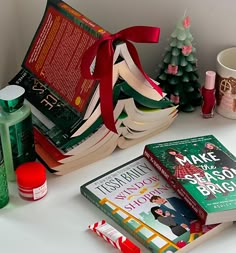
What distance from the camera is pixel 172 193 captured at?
979 mm

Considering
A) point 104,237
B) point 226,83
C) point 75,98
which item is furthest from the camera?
point 226,83

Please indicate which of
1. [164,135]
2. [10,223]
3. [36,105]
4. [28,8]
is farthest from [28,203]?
[28,8]

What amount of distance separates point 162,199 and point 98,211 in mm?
106

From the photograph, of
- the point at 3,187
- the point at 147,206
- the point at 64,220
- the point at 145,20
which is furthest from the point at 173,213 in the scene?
the point at 145,20

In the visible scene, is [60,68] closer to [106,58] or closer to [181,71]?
[106,58]

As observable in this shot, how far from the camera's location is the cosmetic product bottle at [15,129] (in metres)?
0.96

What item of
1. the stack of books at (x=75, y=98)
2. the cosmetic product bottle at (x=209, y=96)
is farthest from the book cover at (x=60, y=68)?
the cosmetic product bottle at (x=209, y=96)

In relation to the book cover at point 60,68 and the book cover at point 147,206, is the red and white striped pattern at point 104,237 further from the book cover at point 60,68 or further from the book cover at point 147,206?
the book cover at point 60,68

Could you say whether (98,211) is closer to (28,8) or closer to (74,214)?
(74,214)

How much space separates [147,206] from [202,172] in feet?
0.37

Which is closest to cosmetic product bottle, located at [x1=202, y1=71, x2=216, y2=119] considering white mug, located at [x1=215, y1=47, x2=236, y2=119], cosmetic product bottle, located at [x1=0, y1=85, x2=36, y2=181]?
white mug, located at [x1=215, y1=47, x2=236, y2=119]

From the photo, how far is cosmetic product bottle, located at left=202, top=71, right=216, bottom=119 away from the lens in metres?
1.13

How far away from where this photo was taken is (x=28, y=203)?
A: 3.25 ft

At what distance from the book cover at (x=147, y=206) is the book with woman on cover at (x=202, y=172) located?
2 centimetres
